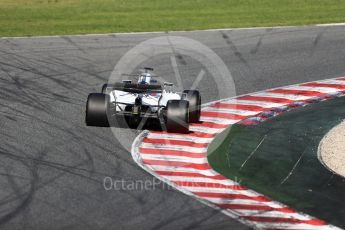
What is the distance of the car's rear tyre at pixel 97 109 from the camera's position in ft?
57.9

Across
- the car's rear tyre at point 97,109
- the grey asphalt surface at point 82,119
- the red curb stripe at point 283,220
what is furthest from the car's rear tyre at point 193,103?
the red curb stripe at point 283,220

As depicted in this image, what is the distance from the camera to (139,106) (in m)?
17.5

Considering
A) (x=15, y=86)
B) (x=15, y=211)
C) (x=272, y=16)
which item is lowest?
(x=15, y=211)

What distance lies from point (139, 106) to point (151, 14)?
15.5 meters

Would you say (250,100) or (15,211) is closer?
(15,211)

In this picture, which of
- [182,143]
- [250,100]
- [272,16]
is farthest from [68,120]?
[272,16]

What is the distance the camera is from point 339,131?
18703 mm

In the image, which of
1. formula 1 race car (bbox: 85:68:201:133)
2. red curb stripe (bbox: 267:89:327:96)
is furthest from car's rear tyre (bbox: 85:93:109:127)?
red curb stripe (bbox: 267:89:327:96)

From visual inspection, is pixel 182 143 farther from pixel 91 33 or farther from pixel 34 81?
pixel 91 33

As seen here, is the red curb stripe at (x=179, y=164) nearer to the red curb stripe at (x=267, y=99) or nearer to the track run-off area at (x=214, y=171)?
the track run-off area at (x=214, y=171)

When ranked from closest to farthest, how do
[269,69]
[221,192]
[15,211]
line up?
[15,211] → [221,192] → [269,69]

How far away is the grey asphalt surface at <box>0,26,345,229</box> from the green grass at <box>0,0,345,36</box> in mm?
1508

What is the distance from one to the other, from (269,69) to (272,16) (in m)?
7.86


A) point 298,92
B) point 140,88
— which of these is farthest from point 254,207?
point 298,92
